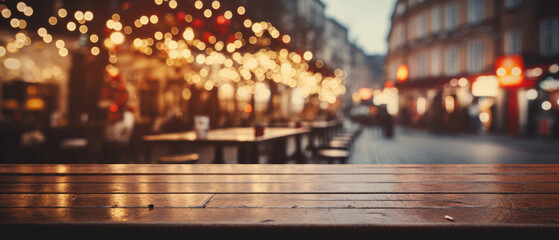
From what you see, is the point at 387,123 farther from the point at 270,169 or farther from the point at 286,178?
the point at 286,178

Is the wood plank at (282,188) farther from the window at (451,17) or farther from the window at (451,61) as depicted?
the window at (451,17)

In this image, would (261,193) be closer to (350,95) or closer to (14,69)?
(14,69)

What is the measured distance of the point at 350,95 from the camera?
57.4 meters

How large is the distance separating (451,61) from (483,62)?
9.63 ft

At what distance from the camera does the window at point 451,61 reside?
969 inches

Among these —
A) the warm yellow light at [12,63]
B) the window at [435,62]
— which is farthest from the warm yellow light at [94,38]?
the window at [435,62]

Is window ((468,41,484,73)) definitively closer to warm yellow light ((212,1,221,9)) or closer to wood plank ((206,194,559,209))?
warm yellow light ((212,1,221,9))

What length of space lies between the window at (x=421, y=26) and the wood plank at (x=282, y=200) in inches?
1152

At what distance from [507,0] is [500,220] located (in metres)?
23.5

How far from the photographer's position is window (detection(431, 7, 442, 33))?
85.0 ft

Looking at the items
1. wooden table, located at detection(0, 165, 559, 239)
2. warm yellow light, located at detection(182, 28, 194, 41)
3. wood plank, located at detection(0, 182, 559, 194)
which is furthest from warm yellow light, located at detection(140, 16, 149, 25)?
wood plank, located at detection(0, 182, 559, 194)

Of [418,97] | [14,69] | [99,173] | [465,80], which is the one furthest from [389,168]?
[418,97]

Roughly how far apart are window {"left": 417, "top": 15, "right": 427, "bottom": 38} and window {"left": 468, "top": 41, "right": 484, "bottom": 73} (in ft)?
16.6

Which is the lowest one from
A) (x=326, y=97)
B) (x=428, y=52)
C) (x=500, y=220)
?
(x=500, y=220)
